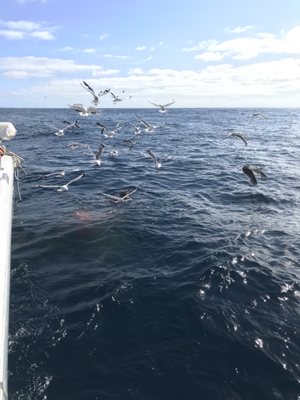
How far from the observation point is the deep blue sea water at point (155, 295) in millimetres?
7906

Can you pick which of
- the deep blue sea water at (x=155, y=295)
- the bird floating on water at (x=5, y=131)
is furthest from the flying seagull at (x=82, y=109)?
the bird floating on water at (x=5, y=131)

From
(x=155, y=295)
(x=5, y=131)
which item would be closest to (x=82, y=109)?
(x=5, y=131)

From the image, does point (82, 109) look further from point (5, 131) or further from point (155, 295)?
point (155, 295)

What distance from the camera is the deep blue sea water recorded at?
Result: 7906 millimetres

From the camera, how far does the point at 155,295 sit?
421 inches

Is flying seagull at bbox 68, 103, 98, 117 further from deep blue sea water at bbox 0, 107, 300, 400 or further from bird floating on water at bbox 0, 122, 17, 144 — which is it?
bird floating on water at bbox 0, 122, 17, 144

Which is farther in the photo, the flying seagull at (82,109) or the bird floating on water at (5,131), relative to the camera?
the flying seagull at (82,109)

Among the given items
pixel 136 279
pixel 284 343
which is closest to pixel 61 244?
pixel 136 279

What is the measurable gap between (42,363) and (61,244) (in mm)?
5713

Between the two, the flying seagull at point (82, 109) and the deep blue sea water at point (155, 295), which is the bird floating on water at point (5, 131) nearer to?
the deep blue sea water at point (155, 295)

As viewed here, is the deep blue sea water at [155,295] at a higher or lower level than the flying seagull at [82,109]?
lower

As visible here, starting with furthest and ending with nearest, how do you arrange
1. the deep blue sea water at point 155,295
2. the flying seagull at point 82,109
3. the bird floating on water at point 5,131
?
the flying seagull at point 82,109 < the bird floating on water at point 5,131 < the deep blue sea water at point 155,295

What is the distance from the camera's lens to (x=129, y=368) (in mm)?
8141

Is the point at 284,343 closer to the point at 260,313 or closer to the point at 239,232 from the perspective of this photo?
the point at 260,313
